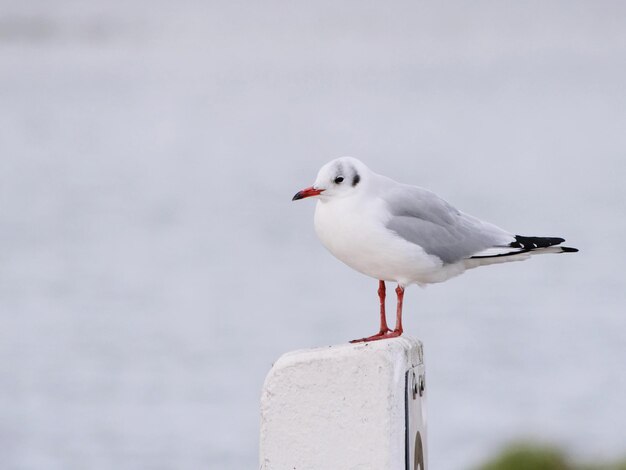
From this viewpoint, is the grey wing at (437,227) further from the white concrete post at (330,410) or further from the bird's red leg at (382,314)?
the white concrete post at (330,410)

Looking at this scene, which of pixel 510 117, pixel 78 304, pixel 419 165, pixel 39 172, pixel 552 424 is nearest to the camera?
pixel 552 424

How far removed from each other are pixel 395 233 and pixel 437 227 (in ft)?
0.85

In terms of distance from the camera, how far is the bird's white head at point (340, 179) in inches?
177

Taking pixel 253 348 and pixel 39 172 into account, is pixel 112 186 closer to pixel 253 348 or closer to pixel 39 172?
pixel 39 172

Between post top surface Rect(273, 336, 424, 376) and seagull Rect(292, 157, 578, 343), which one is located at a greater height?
seagull Rect(292, 157, 578, 343)

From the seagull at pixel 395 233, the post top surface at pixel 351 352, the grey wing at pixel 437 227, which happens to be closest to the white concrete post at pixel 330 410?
the post top surface at pixel 351 352

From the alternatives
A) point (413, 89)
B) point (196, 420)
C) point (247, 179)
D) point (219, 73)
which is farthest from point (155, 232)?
point (219, 73)

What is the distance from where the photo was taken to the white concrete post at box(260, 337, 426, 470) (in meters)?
3.53

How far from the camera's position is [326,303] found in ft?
82.3

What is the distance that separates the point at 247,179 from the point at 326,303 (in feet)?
57.5

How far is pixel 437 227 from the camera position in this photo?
4730 millimetres

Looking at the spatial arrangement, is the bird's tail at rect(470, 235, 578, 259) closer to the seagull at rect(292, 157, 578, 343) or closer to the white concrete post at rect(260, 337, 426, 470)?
the seagull at rect(292, 157, 578, 343)

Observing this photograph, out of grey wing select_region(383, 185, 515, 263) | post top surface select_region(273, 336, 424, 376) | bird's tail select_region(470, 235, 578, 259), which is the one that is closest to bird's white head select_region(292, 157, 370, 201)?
grey wing select_region(383, 185, 515, 263)

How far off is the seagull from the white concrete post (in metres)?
0.76
